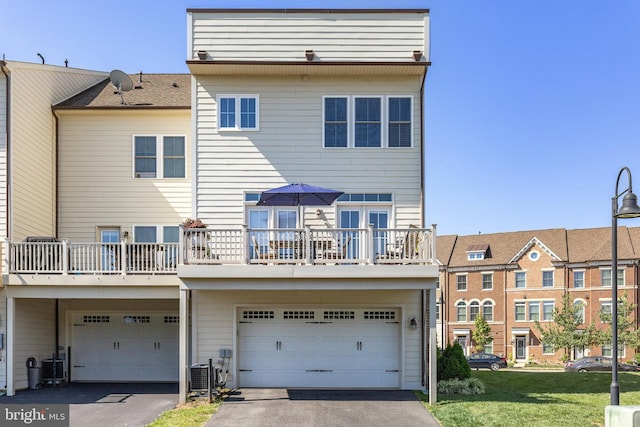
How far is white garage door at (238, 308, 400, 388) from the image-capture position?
590 inches

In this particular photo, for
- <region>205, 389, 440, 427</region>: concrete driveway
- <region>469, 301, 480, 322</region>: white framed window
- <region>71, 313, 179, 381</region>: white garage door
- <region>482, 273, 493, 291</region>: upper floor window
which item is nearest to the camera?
<region>205, 389, 440, 427</region>: concrete driveway

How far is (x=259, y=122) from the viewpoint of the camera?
15352mm

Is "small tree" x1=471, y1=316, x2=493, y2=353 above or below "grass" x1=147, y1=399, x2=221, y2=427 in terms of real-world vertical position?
below

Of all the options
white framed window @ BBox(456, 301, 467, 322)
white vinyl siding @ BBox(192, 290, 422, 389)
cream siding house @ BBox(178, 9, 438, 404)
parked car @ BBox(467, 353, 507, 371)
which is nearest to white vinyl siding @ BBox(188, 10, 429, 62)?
cream siding house @ BBox(178, 9, 438, 404)

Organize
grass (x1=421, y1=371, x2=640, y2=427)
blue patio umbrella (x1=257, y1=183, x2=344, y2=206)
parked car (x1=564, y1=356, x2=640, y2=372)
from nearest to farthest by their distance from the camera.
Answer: grass (x1=421, y1=371, x2=640, y2=427), blue patio umbrella (x1=257, y1=183, x2=344, y2=206), parked car (x1=564, y1=356, x2=640, y2=372)

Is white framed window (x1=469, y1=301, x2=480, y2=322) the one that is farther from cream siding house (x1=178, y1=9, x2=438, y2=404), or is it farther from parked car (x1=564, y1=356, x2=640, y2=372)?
cream siding house (x1=178, y1=9, x2=438, y2=404)

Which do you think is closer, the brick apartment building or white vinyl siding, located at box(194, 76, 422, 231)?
white vinyl siding, located at box(194, 76, 422, 231)

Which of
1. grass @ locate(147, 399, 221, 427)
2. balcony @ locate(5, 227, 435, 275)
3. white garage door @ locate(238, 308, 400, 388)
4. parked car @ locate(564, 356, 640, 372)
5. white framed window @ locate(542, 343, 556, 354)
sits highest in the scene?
balcony @ locate(5, 227, 435, 275)

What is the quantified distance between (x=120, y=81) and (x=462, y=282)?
37552mm

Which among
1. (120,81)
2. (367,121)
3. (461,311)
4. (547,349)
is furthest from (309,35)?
(461,311)

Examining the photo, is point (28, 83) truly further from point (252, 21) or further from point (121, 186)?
point (252, 21)

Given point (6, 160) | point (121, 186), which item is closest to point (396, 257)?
point (121, 186)

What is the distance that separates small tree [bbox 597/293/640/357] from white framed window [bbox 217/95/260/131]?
3143 cm

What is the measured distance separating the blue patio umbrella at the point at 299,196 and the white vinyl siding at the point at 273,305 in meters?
2.55
